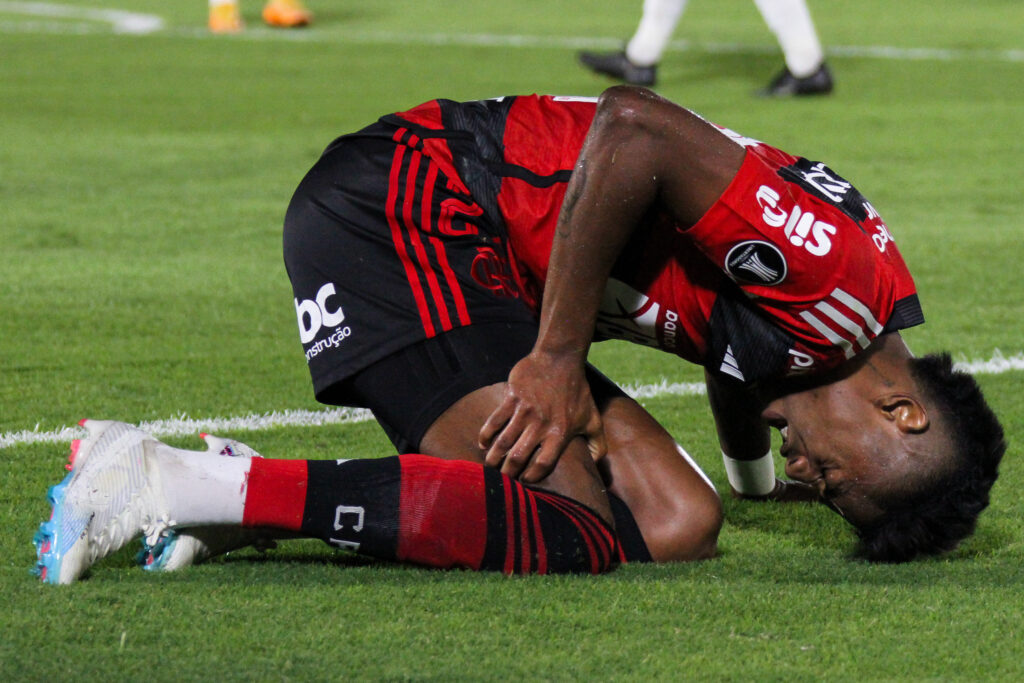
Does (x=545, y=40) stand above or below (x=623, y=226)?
below

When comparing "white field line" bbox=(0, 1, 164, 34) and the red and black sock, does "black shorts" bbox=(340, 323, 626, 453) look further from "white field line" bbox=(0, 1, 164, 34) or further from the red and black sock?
"white field line" bbox=(0, 1, 164, 34)

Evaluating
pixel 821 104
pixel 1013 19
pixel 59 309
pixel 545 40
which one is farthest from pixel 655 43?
pixel 1013 19

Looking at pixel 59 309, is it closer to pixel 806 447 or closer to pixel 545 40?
pixel 806 447

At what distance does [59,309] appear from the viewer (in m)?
4.92

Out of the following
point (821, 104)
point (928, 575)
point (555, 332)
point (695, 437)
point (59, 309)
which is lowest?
point (821, 104)

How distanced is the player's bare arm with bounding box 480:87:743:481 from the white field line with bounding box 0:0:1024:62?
9428mm

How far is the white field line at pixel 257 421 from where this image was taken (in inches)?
143

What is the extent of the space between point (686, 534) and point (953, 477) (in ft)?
1.70

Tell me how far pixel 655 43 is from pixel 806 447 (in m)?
6.82

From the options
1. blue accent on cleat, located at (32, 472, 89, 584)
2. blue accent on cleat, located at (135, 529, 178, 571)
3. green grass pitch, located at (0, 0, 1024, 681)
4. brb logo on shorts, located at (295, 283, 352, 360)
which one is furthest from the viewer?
brb logo on shorts, located at (295, 283, 352, 360)

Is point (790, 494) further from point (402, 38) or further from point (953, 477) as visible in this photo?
point (402, 38)

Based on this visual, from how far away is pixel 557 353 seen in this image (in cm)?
273

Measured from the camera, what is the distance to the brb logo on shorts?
118 inches

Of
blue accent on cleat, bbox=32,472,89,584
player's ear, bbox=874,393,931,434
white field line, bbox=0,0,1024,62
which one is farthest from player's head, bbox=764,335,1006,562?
white field line, bbox=0,0,1024,62
